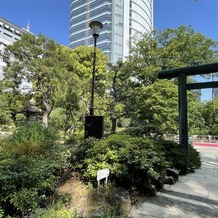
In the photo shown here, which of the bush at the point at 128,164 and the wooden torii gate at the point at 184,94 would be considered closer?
the bush at the point at 128,164

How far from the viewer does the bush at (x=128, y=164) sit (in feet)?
11.0

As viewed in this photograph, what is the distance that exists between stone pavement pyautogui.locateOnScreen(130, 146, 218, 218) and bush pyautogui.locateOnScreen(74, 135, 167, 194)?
287 millimetres

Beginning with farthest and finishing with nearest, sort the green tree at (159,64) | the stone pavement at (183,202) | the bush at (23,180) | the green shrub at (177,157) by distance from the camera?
the green tree at (159,64)
the green shrub at (177,157)
the stone pavement at (183,202)
the bush at (23,180)

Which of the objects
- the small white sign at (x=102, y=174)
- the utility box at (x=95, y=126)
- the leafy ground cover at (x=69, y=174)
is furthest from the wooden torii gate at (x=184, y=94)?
the small white sign at (x=102, y=174)

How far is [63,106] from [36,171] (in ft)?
31.1

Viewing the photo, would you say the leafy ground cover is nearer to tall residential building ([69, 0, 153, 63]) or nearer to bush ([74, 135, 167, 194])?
bush ([74, 135, 167, 194])

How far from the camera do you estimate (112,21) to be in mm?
54625

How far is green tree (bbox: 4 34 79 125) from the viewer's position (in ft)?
40.8

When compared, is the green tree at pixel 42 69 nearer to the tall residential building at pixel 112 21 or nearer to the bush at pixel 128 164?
the bush at pixel 128 164

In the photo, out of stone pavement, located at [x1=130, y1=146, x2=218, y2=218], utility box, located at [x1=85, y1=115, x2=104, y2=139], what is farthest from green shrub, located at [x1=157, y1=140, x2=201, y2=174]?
utility box, located at [x1=85, y1=115, x2=104, y2=139]

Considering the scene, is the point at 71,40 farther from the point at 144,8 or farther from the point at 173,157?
the point at 173,157

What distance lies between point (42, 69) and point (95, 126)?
859cm

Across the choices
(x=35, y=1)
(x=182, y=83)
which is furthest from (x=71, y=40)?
(x=182, y=83)

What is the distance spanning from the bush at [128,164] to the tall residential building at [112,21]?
48.0 meters
